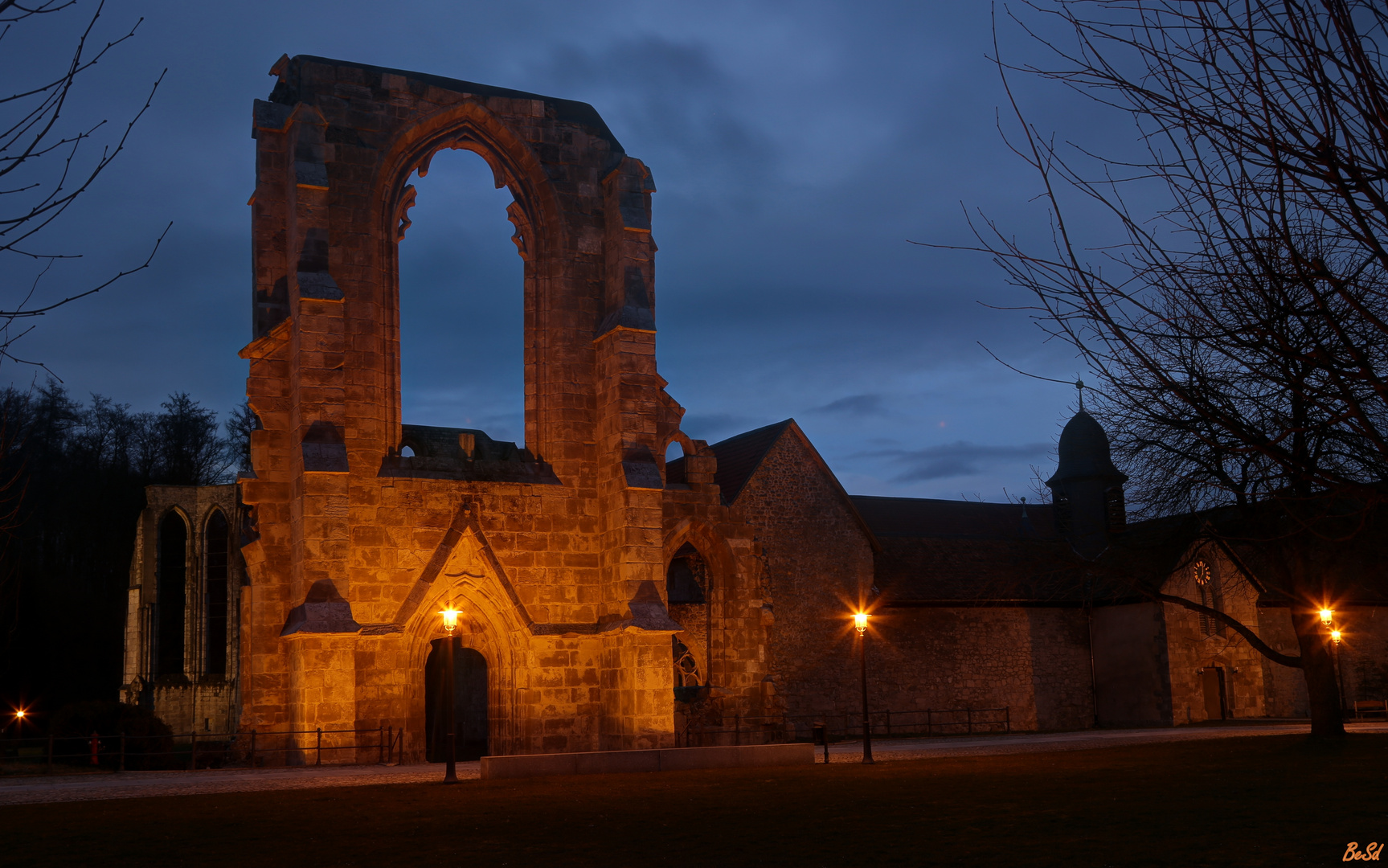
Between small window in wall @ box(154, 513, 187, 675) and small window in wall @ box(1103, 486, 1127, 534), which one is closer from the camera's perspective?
small window in wall @ box(154, 513, 187, 675)

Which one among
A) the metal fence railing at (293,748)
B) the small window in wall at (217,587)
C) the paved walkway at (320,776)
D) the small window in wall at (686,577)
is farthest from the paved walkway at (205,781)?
the small window in wall at (217,587)

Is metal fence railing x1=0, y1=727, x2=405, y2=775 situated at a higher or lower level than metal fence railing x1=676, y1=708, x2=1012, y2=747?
higher

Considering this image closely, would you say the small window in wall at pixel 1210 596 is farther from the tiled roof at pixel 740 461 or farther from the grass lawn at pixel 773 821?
the grass lawn at pixel 773 821

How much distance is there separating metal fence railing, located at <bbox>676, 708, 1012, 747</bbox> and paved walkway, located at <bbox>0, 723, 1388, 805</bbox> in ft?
5.78

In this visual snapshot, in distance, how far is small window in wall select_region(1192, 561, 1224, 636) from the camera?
107ft

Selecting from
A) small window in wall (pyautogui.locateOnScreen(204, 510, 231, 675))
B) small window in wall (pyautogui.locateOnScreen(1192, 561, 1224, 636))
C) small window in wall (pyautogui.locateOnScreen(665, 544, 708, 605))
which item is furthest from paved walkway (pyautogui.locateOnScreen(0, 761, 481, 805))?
small window in wall (pyautogui.locateOnScreen(1192, 561, 1224, 636))

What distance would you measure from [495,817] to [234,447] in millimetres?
44098

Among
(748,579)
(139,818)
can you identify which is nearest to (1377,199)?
(139,818)

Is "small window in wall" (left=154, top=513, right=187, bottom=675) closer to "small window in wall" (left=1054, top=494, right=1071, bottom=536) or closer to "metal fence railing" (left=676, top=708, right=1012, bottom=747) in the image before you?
"metal fence railing" (left=676, top=708, right=1012, bottom=747)

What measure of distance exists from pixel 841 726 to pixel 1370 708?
15900mm

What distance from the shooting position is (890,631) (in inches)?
1211

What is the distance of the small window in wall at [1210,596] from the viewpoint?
107 feet

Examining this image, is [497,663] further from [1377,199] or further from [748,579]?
[1377,199]

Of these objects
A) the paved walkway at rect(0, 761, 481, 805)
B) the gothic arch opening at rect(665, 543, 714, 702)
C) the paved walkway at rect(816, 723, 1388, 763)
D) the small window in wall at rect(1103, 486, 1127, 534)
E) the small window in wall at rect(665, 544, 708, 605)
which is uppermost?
the small window in wall at rect(1103, 486, 1127, 534)
